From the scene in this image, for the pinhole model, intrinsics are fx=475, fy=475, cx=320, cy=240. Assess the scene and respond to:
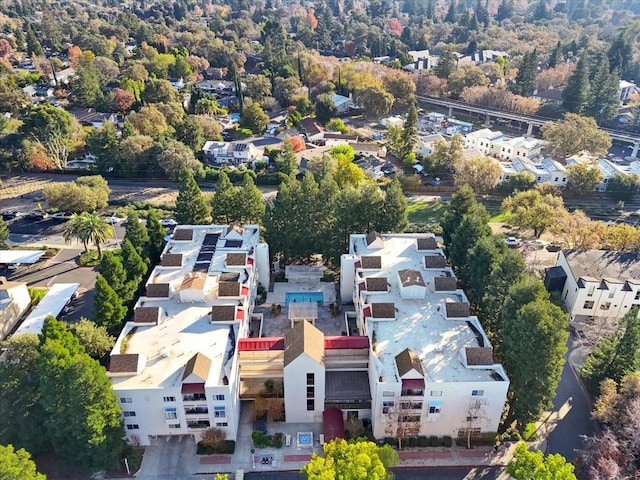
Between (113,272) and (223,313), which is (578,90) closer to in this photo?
(223,313)

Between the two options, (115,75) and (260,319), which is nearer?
(260,319)

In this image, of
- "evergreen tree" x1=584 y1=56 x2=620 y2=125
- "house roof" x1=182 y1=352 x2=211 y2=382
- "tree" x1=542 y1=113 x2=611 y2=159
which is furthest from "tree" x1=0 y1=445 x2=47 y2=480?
"evergreen tree" x1=584 y1=56 x2=620 y2=125

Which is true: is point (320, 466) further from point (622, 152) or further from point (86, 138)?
point (622, 152)

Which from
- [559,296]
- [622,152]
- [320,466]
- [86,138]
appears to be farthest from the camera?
[622,152]

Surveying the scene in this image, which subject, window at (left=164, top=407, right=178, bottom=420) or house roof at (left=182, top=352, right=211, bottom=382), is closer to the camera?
house roof at (left=182, top=352, right=211, bottom=382)

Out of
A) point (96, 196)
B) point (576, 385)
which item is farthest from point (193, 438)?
point (96, 196)

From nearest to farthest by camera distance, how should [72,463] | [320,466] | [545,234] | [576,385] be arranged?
[320,466] → [72,463] → [576,385] → [545,234]

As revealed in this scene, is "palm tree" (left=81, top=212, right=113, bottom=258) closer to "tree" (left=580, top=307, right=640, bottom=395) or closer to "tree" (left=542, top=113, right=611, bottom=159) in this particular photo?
"tree" (left=580, top=307, right=640, bottom=395)
